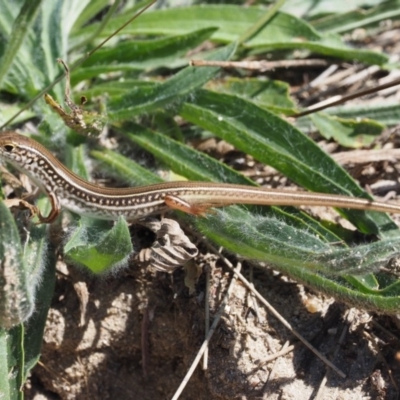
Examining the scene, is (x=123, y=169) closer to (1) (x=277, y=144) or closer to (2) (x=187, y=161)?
(2) (x=187, y=161)

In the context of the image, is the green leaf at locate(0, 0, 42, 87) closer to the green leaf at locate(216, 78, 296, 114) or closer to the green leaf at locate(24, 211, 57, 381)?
the green leaf at locate(24, 211, 57, 381)

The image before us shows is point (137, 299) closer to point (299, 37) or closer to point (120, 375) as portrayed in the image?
point (120, 375)

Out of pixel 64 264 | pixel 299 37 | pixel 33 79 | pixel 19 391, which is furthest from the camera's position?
pixel 299 37

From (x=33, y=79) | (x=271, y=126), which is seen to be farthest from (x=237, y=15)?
(x=33, y=79)

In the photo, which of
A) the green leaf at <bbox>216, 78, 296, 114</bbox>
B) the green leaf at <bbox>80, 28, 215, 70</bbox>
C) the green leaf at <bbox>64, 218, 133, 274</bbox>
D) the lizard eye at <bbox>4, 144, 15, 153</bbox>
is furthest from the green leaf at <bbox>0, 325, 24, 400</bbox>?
the green leaf at <bbox>216, 78, 296, 114</bbox>

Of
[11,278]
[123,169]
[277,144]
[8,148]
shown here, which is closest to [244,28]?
[277,144]

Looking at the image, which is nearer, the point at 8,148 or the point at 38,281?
the point at 8,148

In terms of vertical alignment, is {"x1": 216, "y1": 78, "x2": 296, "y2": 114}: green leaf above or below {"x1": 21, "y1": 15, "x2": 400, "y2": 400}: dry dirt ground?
above

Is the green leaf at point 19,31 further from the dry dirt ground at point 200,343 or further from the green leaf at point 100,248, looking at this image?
the dry dirt ground at point 200,343
